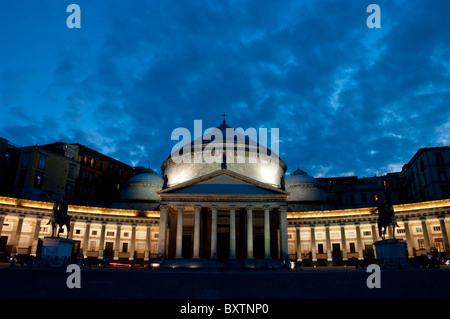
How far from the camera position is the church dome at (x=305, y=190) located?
182 ft

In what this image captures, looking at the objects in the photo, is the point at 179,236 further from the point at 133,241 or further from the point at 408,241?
the point at 408,241

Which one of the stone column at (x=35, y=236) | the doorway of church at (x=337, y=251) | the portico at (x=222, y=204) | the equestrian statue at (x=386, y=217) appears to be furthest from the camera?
the doorway of church at (x=337, y=251)

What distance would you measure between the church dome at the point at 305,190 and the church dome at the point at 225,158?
600 centimetres

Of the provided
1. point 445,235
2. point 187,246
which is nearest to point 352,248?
point 445,235

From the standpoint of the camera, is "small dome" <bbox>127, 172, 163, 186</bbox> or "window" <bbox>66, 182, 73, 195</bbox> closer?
"window" <bbox>66, 182, 73, 195</bbox>

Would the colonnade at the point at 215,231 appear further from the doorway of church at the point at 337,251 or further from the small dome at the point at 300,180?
the small dome at the point at 300,180

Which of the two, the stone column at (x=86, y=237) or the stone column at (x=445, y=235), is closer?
the stone column at (x=445, y=235)

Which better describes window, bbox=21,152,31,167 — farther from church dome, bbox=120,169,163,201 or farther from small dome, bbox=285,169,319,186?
small dome, bbox=285,169,319,186

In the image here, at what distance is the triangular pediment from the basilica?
0.12 meters

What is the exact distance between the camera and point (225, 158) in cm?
4669

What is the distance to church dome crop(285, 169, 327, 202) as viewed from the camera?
5559cm

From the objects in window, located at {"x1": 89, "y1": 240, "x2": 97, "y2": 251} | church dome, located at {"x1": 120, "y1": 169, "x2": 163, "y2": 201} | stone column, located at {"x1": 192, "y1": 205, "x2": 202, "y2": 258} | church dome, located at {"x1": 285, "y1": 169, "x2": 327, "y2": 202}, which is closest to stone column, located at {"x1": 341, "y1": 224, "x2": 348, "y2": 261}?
church dome, located at {"x1": 285, "y1": 169, "x2": 327, "y2": 202}

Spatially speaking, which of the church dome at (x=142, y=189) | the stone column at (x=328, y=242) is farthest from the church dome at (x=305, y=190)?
the church dome at (x=142, y=189)
